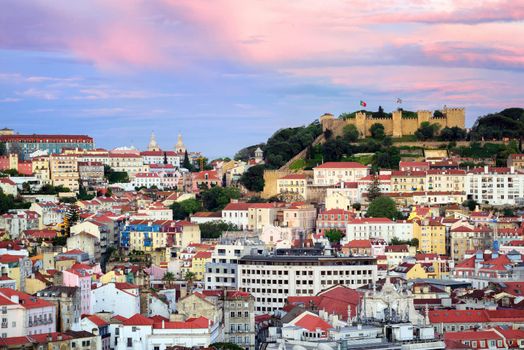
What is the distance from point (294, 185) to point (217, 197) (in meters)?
5.85

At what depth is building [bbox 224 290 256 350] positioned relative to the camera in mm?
50750

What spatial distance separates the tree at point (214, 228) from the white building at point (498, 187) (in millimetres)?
17363

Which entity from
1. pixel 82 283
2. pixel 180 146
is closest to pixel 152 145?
pixel 180 146

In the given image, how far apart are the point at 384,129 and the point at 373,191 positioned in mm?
17313

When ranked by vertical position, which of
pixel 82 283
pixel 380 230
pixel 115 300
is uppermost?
pixel 380 230

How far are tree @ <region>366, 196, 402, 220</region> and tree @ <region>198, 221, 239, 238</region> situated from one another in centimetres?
919

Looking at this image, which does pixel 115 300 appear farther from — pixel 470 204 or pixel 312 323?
pixel 470 204

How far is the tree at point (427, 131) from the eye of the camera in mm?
105250

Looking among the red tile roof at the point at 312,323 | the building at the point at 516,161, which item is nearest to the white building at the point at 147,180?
the building at the point at 516,161

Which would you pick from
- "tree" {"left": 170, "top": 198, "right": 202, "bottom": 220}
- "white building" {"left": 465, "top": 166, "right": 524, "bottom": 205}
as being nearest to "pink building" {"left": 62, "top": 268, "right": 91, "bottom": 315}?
"tree" {"left": 170, "top": 198, "right": 202, "bottom": 220}

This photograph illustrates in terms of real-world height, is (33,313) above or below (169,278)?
above

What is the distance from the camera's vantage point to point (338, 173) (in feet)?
318

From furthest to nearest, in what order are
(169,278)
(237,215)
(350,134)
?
(350,134), (237,215), (169,278)

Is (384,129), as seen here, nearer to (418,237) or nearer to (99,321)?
(418,237)
